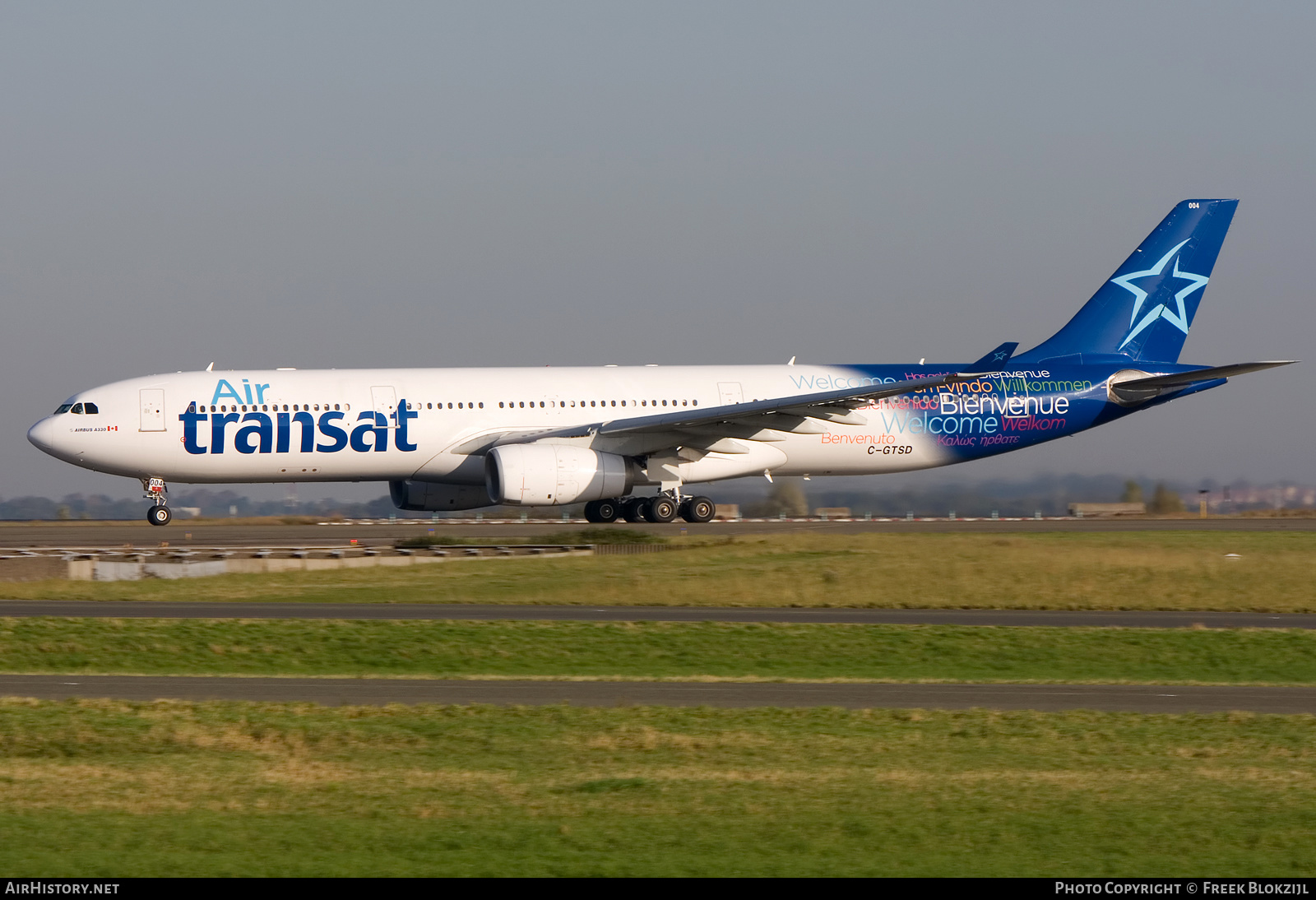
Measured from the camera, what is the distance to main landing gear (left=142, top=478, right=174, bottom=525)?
38.6m

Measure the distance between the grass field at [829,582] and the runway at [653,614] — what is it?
74 centimetres

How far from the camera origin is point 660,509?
3891cm

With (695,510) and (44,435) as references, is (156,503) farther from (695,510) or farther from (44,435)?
(695,510)

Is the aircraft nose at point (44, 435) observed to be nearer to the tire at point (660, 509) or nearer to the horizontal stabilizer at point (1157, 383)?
the tire at point (660, 509)

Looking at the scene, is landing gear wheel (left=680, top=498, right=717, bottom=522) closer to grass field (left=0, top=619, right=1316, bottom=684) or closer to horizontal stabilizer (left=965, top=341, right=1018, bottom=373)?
horizontal stabilizer (left=965, top=341, right=1018, bottom=373)

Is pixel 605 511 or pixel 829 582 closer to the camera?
pixel 829 582

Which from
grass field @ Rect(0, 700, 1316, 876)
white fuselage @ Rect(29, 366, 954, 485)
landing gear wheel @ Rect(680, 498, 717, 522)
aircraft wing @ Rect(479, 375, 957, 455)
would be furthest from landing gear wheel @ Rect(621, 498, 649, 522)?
grass field @ Rect(0, 700, 1316, 876)

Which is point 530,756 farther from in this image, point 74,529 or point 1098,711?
point 74,529

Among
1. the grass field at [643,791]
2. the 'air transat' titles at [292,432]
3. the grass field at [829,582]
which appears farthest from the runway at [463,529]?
the grass field at [643,791]

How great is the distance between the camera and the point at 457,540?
110 feet

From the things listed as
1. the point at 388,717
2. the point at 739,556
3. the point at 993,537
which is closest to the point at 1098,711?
the point at 388,717

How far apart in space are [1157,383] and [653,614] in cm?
2304

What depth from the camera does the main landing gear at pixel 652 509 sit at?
39000 millimetres

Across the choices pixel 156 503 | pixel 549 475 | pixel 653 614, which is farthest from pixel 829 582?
pixel 156 503
